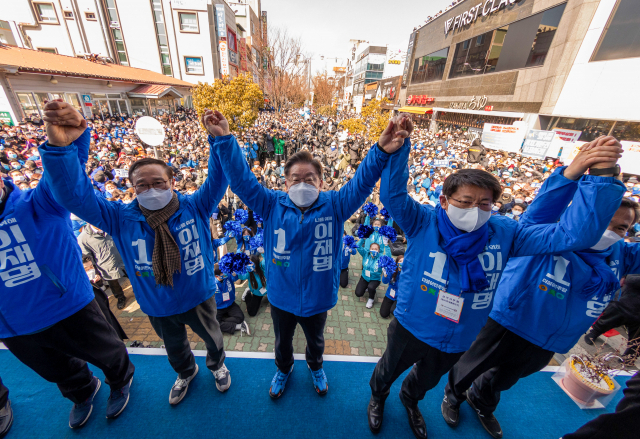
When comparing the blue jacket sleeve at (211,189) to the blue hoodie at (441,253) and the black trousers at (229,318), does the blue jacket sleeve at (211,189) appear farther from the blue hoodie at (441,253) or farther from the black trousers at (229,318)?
the black trousers at (229,318)

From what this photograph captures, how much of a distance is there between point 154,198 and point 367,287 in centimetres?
385

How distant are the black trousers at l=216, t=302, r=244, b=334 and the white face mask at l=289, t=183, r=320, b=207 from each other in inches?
103

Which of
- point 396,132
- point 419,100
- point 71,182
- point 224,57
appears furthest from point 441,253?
point 224,57

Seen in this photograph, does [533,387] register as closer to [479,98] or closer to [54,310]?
[54,310]

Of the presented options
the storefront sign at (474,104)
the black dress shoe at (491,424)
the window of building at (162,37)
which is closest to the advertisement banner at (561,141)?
the storefront sign at (474,104)

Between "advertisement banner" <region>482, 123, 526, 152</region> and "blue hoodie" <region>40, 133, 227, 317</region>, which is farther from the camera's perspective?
"advertisement banner" <region>482, 123, 526, 152</region>

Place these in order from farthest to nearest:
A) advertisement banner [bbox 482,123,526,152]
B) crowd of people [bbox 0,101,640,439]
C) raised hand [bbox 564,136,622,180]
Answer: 1. advertisement banner [bbox 482,123,526,152]
2. crowd of people [bbox 0,101,640,439]
3. raised hand [bbox 564,136,622,180]

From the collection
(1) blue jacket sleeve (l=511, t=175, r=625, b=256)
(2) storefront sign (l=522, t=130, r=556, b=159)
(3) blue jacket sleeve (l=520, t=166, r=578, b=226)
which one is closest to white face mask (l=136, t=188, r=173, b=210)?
(1) blue jacket sleeve (l=511, t=175, r=625, b=256)

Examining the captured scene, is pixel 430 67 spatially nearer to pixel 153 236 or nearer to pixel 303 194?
pixel 303 194

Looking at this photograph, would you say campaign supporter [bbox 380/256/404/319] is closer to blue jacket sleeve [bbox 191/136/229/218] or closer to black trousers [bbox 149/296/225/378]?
black trousers [bbox 149/296/225/378]

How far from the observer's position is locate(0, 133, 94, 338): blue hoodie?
5.98 ft

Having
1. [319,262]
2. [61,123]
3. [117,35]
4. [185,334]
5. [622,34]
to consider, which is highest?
[117,35]

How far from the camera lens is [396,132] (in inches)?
64.2

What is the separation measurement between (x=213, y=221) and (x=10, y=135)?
1160 centimetres
